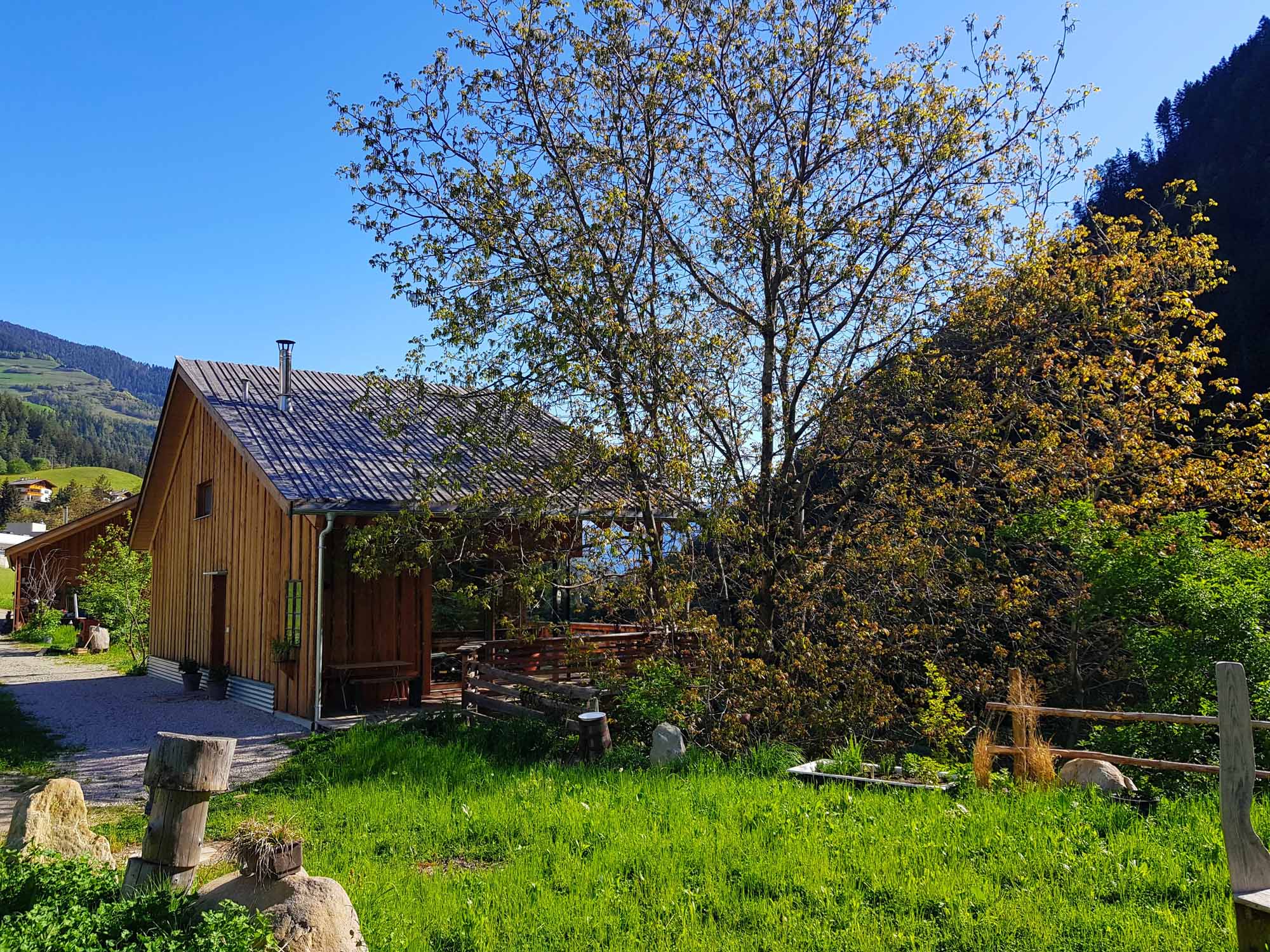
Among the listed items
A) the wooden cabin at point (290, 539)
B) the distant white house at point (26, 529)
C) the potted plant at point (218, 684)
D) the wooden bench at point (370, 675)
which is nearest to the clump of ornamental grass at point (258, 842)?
the wooden cabin at point (290, 539)

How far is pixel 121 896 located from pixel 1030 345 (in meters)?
10.6

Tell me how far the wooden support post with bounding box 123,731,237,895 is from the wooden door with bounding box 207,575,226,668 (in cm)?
1291

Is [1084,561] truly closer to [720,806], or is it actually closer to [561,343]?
[720,806]

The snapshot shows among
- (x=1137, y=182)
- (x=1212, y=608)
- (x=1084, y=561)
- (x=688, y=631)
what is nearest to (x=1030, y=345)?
(x=1084, y=561)

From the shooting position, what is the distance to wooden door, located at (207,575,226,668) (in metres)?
16.6

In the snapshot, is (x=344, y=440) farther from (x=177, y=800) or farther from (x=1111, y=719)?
(x=1111, y=719)

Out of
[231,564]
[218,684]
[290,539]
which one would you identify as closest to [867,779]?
[290,539]

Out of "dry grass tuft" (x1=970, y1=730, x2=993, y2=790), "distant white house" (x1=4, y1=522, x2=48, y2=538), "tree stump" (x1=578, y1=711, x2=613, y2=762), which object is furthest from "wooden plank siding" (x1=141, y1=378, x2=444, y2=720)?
"distant white house" (x1=4, y1=522, x2=48, y2=538)

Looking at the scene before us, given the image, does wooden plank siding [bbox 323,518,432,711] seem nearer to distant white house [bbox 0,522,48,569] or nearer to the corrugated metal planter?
the corrugated metal planter

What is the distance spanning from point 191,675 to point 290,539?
4.73 m

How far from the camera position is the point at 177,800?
15.0 feet

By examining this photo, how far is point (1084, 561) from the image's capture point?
9477 mm

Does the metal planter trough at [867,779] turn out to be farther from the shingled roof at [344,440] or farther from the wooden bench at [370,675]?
the wooden bench at [370,675]

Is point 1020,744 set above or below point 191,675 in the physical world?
above
